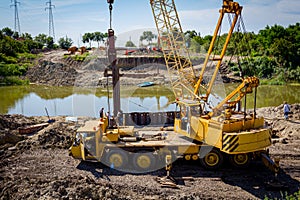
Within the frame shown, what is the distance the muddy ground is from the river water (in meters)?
10.5

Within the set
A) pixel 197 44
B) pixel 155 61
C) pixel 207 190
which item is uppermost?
pixel 197 44

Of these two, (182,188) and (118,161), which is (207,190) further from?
(118,161)

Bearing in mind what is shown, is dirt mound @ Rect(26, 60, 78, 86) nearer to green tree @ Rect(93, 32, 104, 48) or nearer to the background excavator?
green tree @ Rect(93, 32, 104, 48)

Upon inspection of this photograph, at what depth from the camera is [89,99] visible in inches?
1291

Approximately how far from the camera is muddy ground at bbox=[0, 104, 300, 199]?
8680mm

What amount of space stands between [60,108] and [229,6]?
1995 cm

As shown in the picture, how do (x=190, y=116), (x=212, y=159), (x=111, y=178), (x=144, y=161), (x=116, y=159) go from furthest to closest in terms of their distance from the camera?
1. (x=190, y=116)
2. (x=116, y=159)
3. (x=144, y=161)
4. (x=212, y=159)
5. (x=111, y=178)

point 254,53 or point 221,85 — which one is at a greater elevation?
point 254,53

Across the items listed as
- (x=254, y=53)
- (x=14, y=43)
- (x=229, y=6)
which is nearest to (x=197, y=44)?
(x=254, y=53)

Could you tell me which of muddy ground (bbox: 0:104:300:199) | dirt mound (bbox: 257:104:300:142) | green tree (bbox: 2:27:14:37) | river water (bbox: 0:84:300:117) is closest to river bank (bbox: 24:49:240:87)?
river water (bbox: 0:84:300:117)

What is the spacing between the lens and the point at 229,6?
11.9 m

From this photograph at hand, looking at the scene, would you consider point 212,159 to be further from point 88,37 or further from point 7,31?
point 7,31

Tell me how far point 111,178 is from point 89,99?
23.4m

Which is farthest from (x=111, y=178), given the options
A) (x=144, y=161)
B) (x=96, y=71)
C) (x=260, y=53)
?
(x=260, y=53)
